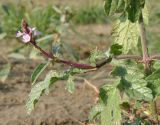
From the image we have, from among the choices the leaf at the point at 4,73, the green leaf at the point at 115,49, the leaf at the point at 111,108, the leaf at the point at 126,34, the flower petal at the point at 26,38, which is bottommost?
the leaf at the point at 111,108

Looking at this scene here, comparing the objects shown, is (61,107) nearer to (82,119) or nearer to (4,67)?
(82,119)

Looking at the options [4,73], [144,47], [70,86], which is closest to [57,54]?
[70,86]

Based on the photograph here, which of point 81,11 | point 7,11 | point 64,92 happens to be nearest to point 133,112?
point 64,92

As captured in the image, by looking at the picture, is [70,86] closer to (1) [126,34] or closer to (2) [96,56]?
(2) [96,56]

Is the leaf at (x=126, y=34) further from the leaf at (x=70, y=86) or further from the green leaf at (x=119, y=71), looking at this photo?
the leaf at (x=70, y=86)

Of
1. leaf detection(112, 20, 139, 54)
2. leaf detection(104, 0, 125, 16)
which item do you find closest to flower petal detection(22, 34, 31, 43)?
leaf detection(104, 0, 125, 16)

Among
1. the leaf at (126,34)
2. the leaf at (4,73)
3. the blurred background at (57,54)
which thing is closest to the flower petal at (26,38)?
the blurred background at (57,54)
